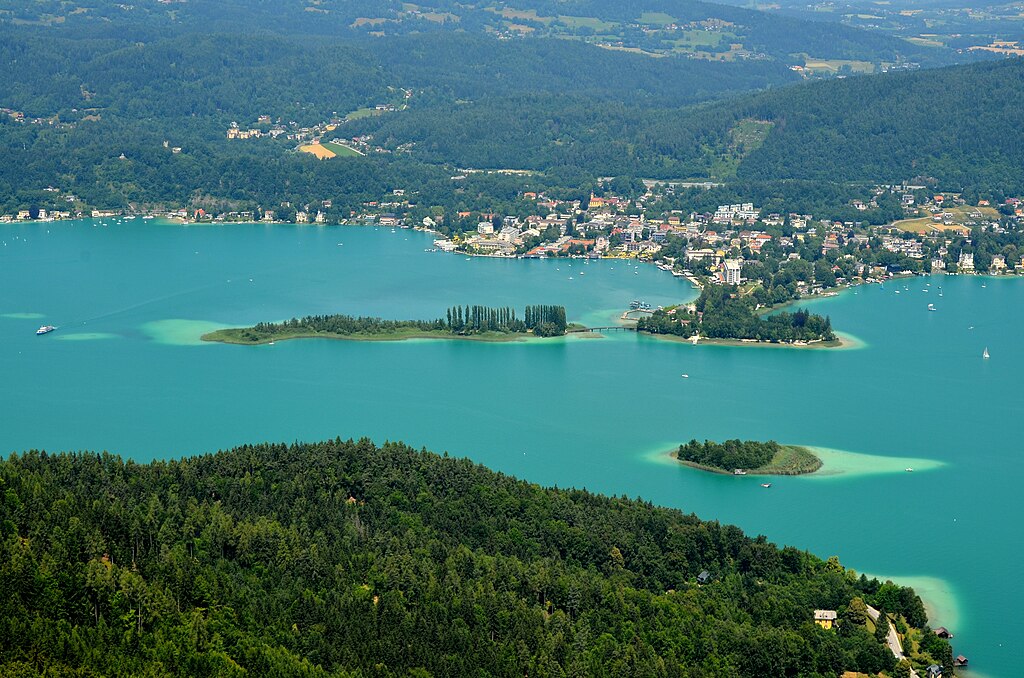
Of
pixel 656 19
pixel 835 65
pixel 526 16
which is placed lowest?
pixel 835 65

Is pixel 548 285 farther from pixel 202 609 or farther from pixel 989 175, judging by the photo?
pixel 202 609

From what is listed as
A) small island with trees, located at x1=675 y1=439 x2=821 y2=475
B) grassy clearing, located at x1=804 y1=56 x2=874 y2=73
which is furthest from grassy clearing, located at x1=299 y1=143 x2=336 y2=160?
small island with trees, located at x1=675 y1=439 x2=821 y2=475

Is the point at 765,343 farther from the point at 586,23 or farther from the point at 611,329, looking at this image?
the point at 586,23

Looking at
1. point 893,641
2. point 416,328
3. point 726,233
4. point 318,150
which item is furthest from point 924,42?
point 893,641

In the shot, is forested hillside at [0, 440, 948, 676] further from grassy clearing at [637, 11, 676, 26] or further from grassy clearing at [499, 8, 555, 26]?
grassy clearing at [499, 8, 555, 26]

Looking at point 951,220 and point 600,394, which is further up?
point 951,220

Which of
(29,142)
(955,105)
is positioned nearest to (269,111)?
(29,142)

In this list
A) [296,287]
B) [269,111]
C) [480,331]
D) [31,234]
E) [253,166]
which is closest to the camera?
[480,331]
